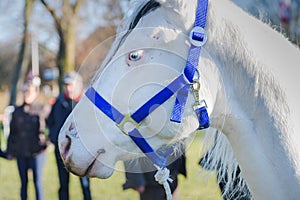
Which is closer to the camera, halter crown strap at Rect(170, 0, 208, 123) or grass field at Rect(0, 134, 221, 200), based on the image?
halter crown strap at Rect(170, 0, 208, 123)

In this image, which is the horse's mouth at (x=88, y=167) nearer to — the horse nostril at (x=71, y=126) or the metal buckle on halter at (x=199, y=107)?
the horse nostril at (x=71, y=126)

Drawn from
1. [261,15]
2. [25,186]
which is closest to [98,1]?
[25,186]

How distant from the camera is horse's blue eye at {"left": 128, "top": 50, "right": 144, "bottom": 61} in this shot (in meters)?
2.11

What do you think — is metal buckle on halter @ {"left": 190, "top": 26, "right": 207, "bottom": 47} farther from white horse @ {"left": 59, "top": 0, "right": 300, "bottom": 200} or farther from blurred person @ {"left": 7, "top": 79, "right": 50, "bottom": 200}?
blurred person @ {"left": 7, "top": 79, "right": 50, "bottom": 200}

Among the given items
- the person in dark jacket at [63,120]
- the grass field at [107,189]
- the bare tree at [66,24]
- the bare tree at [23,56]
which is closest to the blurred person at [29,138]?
the person in dark jacket at [63,120]

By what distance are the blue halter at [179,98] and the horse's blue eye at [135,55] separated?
0.49 ft

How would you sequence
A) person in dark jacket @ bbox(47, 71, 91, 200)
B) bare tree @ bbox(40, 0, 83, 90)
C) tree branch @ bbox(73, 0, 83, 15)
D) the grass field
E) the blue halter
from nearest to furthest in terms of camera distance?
the blue halter, person in dark jacket @ bbox(47, 71, 91, 200), the grass field, bare tree @ bbox(40, 0, 83, 90), tree branch @ bbox(73, 0, 83, 15)

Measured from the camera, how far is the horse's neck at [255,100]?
7.02 ft

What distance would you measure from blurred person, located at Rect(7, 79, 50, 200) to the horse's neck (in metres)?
5.37

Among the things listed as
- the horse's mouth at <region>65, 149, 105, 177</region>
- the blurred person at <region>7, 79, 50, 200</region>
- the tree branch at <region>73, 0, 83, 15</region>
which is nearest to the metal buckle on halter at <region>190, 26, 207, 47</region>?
the horse's mouth at <region>65, 149, 105, 177</region>

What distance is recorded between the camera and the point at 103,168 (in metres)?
2.13

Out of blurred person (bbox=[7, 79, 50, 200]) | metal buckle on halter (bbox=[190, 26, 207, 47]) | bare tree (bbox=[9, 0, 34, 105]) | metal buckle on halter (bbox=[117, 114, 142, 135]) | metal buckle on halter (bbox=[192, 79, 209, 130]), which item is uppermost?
metal buckle on halter (bbox=[190, 26, 207, 47])

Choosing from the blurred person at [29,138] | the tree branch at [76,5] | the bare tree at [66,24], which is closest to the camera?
the blurred person at [29,138]

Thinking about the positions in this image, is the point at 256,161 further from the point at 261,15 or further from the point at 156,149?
the point at 261,15
